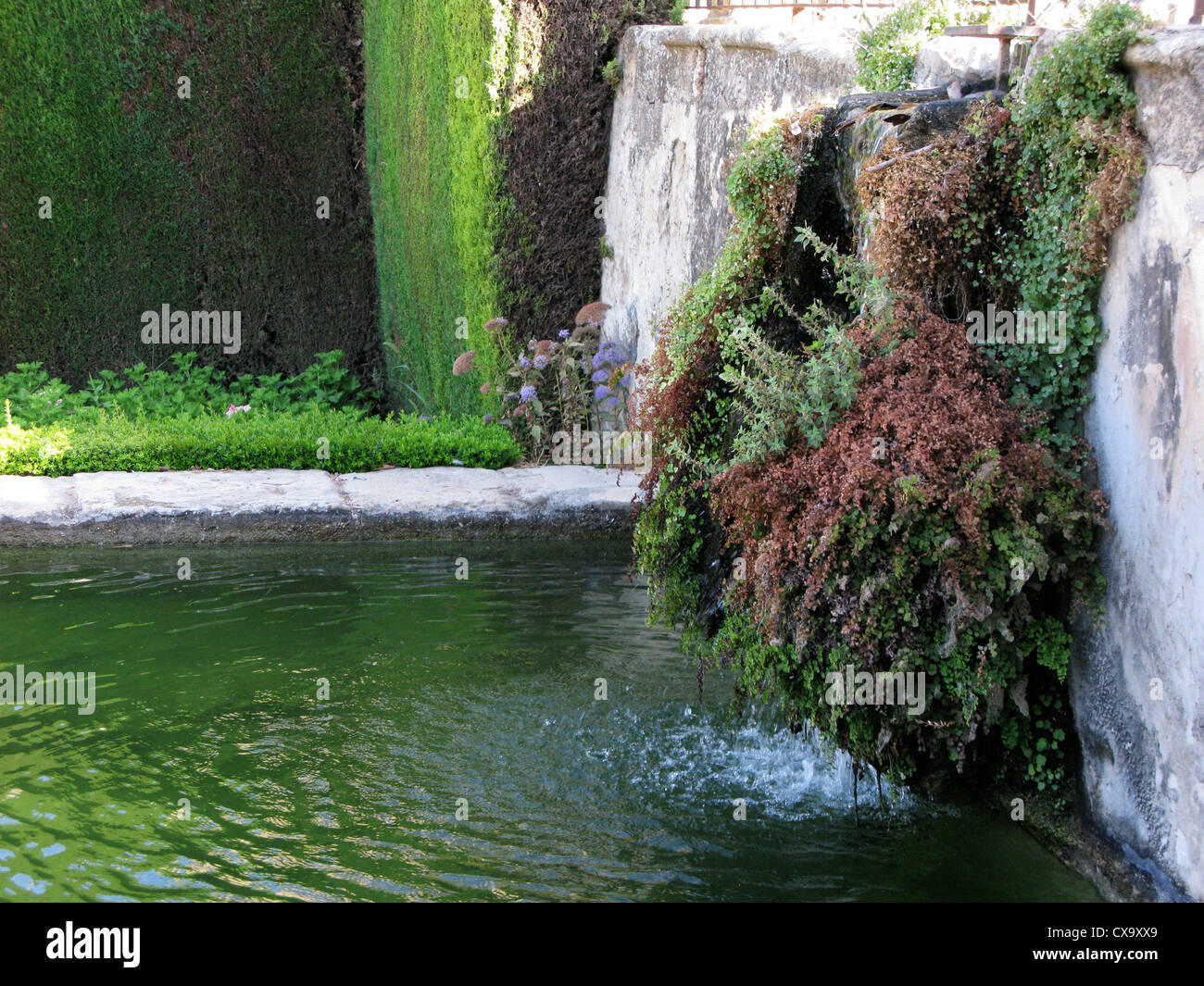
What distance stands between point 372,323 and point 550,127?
4.15 meters

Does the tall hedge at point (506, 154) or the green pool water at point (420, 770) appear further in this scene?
the tall hedge at point (506, 154)

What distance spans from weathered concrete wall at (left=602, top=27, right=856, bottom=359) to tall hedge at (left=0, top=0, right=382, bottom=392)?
14.0 ft

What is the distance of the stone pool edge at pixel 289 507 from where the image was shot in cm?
802

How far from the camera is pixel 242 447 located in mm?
9328

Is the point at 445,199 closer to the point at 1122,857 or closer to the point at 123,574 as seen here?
the point at 123,574

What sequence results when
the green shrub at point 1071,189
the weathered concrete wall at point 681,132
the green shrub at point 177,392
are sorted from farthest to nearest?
the green shrub at point 177,392
the weathered concrete wall at point 681,132
the green shrub at point 1071,189

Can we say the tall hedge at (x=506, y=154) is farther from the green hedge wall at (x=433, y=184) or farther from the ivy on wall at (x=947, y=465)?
the ivy on wall at (x=947, y=465)

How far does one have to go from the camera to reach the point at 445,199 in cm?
1091

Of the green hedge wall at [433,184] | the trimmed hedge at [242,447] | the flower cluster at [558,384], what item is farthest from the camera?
the green hedge wall at [433,184]

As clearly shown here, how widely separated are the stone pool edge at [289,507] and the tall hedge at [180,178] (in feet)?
15.3

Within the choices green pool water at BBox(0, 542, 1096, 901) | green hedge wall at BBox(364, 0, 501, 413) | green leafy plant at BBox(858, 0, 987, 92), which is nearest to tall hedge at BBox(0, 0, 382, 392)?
green hedge wall at BBox(364, 0, 501, 413)

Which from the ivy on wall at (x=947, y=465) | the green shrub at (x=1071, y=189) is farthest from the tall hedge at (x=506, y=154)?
the green shrub at (x=1071, y=189)

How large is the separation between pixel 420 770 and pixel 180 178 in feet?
32.6
